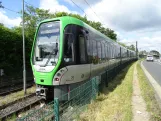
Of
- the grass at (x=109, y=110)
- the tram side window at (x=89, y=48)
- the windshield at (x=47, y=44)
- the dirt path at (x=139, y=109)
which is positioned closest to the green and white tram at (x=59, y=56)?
the windshield at (x=47, y=44)

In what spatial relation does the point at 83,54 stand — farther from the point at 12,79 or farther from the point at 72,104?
the point at 12,79

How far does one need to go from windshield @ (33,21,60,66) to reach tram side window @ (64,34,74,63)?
0.34 m

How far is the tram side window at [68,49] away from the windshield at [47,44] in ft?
1.11

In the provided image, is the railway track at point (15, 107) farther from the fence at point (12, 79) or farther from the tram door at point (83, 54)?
the fence at point (12, 79)

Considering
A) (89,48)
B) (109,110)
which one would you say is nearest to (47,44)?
(89,48)

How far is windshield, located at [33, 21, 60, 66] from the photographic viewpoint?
332 inches

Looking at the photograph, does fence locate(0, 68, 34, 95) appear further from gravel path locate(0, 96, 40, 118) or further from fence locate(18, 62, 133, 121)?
fence locate(18, 62, 133, 121)

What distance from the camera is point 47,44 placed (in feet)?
28.8

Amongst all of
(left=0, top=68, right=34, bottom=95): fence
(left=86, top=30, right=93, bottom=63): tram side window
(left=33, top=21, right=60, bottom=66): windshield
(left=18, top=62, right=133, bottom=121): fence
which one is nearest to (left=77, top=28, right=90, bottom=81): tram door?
(left=86, top=30, right=93, bottom=63): tram side window

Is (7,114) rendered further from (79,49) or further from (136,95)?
(136,95)

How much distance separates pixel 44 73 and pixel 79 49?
173 centimetres

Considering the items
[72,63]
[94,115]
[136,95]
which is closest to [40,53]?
[72,63]

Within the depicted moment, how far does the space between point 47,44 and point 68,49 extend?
989 mm

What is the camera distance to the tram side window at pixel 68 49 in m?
8.30
